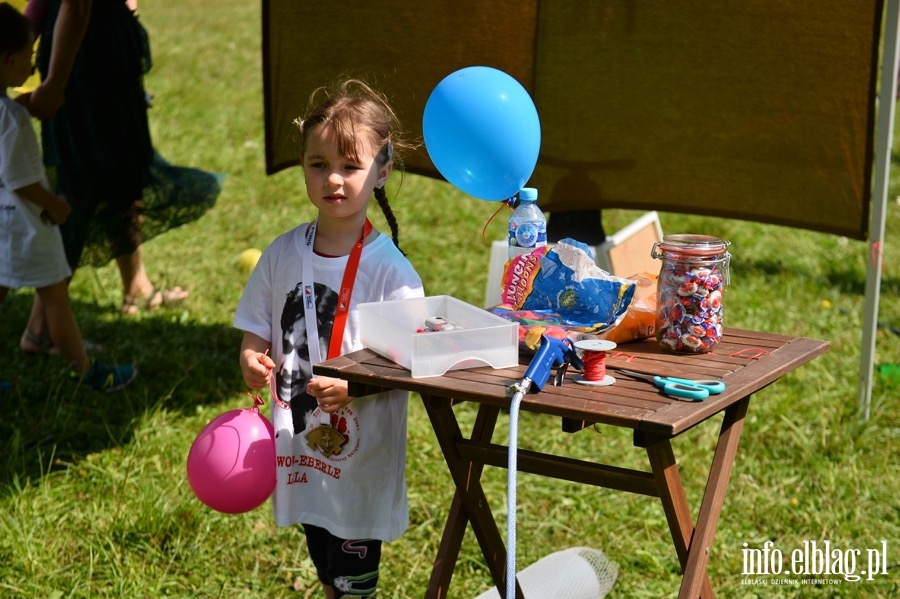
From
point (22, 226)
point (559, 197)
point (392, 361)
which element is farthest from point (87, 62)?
point (392, 361)

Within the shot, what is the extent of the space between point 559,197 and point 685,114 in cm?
62

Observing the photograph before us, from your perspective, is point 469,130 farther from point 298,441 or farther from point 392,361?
point 298,441

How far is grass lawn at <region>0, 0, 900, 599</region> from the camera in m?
3.29

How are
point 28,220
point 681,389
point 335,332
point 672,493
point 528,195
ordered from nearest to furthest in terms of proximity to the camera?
point 681,389 → point 672,493 → point 335,332 → point 528,195 → point 28,220

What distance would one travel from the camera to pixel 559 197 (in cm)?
456

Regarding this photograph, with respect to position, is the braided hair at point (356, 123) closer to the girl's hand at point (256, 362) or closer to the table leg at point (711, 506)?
the girl's hand at point (256, 362)

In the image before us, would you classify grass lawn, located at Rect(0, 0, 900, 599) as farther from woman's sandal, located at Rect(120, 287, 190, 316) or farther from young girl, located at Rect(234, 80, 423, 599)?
young girl, located at Rect(234, 80, 423, 599)

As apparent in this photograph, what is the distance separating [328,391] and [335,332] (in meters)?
0.16

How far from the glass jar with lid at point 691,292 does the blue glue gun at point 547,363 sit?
0.95 ft

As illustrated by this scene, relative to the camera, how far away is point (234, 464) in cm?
246

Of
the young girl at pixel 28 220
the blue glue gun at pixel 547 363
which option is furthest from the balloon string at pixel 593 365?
the young girl at pixel 28 220

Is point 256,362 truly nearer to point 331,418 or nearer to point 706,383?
point 331,418

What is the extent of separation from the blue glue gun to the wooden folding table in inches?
0.8

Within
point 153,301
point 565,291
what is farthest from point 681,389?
point 153,301
